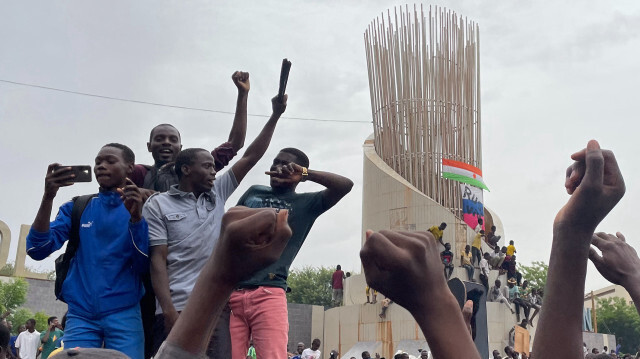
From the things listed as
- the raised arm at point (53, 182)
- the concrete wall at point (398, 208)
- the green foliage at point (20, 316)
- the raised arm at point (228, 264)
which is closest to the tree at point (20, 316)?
the green foliage at point (20, 316)

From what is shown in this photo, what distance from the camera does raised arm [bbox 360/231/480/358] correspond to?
1084 millimetres

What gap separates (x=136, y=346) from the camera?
10.2 feet

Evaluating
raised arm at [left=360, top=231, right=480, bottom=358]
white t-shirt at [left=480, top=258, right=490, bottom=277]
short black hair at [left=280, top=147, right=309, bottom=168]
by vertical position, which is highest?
white t-shirt at [left=480, top=258, right=490, bottom=277]

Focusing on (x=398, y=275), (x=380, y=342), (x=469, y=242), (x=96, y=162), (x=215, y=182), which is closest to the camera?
(x=398, y=275)

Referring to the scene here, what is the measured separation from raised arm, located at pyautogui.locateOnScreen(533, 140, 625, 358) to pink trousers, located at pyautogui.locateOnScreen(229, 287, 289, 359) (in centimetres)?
231

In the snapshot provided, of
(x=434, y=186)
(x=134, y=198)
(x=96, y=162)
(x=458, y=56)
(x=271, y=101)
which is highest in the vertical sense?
(x=458, y=56)

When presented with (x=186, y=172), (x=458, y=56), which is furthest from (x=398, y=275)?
(x=458, y=56)

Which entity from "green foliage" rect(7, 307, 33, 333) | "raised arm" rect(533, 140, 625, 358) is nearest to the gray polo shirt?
"raised arm" rect(533, 140, 625, 358)

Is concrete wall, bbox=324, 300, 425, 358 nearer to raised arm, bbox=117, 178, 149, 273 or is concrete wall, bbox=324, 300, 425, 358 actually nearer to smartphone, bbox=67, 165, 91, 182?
raised arm, bbox=117, 178, 149, 273

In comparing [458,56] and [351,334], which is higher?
[458,56]

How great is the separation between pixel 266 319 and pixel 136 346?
70 cm

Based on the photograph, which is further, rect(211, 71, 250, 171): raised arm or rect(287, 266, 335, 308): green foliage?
rect(287, 266, 335, 308): green foliage

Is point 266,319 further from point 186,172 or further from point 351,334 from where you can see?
point 351,334

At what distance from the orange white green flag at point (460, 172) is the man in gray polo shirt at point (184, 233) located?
65.1 feet
